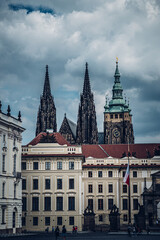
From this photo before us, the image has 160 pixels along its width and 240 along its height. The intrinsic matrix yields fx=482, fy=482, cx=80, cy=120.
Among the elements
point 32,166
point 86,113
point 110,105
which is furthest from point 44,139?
point 110,105

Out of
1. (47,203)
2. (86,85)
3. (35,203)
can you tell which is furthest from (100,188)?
(86,85)

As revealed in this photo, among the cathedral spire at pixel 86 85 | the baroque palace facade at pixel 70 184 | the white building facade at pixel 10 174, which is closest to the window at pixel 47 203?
the baroque palace facade at pixel 70 184

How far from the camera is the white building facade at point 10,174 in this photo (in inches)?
2232

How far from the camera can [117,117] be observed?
148875 millimetres

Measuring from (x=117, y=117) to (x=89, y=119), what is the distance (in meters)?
15.4

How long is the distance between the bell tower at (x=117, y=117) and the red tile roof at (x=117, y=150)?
57.5 meters

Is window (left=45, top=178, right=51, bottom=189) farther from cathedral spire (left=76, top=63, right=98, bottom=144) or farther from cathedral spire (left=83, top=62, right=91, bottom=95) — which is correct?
cathedral spire (left=83, top=62, right=91, bottom=95)

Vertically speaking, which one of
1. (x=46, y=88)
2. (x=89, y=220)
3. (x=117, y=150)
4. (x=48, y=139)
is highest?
(x=46, y=88)

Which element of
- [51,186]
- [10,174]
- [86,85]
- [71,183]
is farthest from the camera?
[86,85]

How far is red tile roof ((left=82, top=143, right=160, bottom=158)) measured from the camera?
8538 centimetres

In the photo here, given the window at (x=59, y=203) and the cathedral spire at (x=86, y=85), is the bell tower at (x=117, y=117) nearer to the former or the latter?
the cathedral spire at (x=86, y=85)

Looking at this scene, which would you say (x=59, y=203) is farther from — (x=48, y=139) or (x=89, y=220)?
(x=48, y=139)

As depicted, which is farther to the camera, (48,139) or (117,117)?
(117,117)

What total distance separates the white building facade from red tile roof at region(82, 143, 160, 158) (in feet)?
81.7
